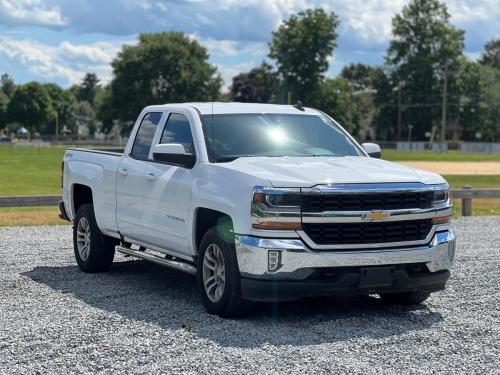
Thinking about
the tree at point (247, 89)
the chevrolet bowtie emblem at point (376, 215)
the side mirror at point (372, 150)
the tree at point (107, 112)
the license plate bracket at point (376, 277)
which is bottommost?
the license plate bracket at point (376, 277)

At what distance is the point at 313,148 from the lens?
28.1 ft

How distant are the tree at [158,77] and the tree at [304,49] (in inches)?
Answer: 474

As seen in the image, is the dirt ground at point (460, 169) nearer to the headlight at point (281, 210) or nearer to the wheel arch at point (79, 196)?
the wheel arch at point (79, 196)

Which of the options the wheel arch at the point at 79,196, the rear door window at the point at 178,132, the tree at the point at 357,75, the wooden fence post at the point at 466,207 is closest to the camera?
the rear door window at the point at 178,132

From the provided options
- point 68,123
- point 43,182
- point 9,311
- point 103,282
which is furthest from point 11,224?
point 68,123

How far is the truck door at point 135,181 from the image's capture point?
898 centimetres

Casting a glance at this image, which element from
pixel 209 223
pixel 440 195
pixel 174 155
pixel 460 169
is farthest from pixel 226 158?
pixel 460 169

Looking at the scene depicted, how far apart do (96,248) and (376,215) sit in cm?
427

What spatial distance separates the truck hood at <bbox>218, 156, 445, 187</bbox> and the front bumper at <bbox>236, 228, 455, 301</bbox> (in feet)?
1.74

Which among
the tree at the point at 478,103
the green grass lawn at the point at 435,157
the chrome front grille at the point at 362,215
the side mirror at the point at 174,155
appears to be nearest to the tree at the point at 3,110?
the tree at the point at 478,103

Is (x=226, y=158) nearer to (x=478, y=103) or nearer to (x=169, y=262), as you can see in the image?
(x=169, y=262)

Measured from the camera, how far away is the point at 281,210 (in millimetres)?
6949

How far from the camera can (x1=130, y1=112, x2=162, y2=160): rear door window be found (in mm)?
9227

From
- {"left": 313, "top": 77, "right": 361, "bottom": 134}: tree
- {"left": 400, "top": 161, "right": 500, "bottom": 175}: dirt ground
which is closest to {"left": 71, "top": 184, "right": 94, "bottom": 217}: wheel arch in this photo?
{"left": 400, "top": 161, "right": 500, "bottom": 175}: dirt ground
